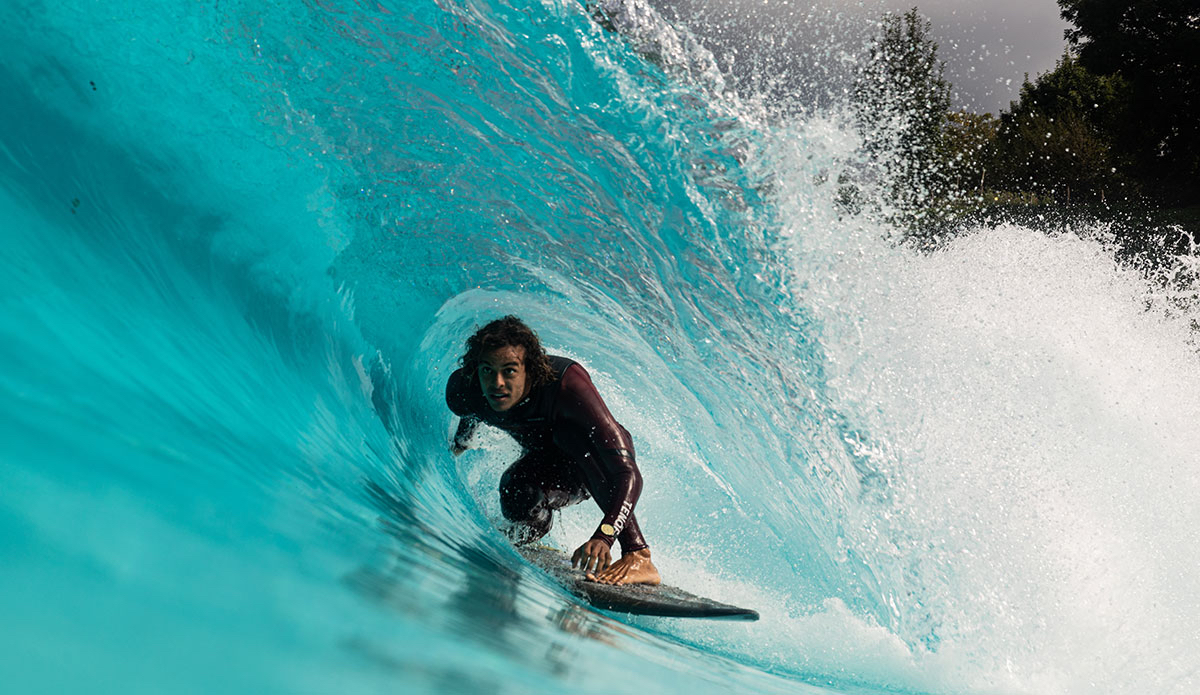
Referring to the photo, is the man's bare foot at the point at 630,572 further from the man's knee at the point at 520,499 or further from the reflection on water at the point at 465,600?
the man's knee at the point at 520,499

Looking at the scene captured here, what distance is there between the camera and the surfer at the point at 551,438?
9.39ft

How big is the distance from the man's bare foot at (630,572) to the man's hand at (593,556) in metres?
0.04

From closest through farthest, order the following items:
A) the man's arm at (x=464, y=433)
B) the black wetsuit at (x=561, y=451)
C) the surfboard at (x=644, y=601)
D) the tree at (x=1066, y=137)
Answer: the surfboard at (x=644, y=601) → the black wetsuit at (x=561, y=451) → the man's arm at (x=464, y=433) → the tree at (x=1066, y=137)

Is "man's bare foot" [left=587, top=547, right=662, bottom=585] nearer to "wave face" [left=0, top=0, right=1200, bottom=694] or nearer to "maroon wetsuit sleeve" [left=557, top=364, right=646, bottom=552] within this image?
"maroon wetsuit sleeve" [left=557, top=364, right=646, bottom=552]

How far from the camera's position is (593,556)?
269 centimetres

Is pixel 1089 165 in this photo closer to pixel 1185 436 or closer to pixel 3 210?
pixel 1185 436

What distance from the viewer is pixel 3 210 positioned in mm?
2447

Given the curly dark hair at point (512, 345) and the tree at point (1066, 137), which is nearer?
the curly dark hair at point (512, 345)

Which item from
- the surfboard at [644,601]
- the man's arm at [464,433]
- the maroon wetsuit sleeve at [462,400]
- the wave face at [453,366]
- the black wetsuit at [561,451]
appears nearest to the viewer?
the wave face at [453,366]

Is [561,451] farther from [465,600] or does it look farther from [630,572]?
[465,600]

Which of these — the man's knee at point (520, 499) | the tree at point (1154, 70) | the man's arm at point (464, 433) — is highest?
the tree at point (1154, 70)

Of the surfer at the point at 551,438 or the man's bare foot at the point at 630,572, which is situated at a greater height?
the surfer at the point at 551,438

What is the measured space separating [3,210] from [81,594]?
1678mm

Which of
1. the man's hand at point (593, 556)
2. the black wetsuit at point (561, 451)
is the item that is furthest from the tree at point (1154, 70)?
the man's hand at point (593, 556)
